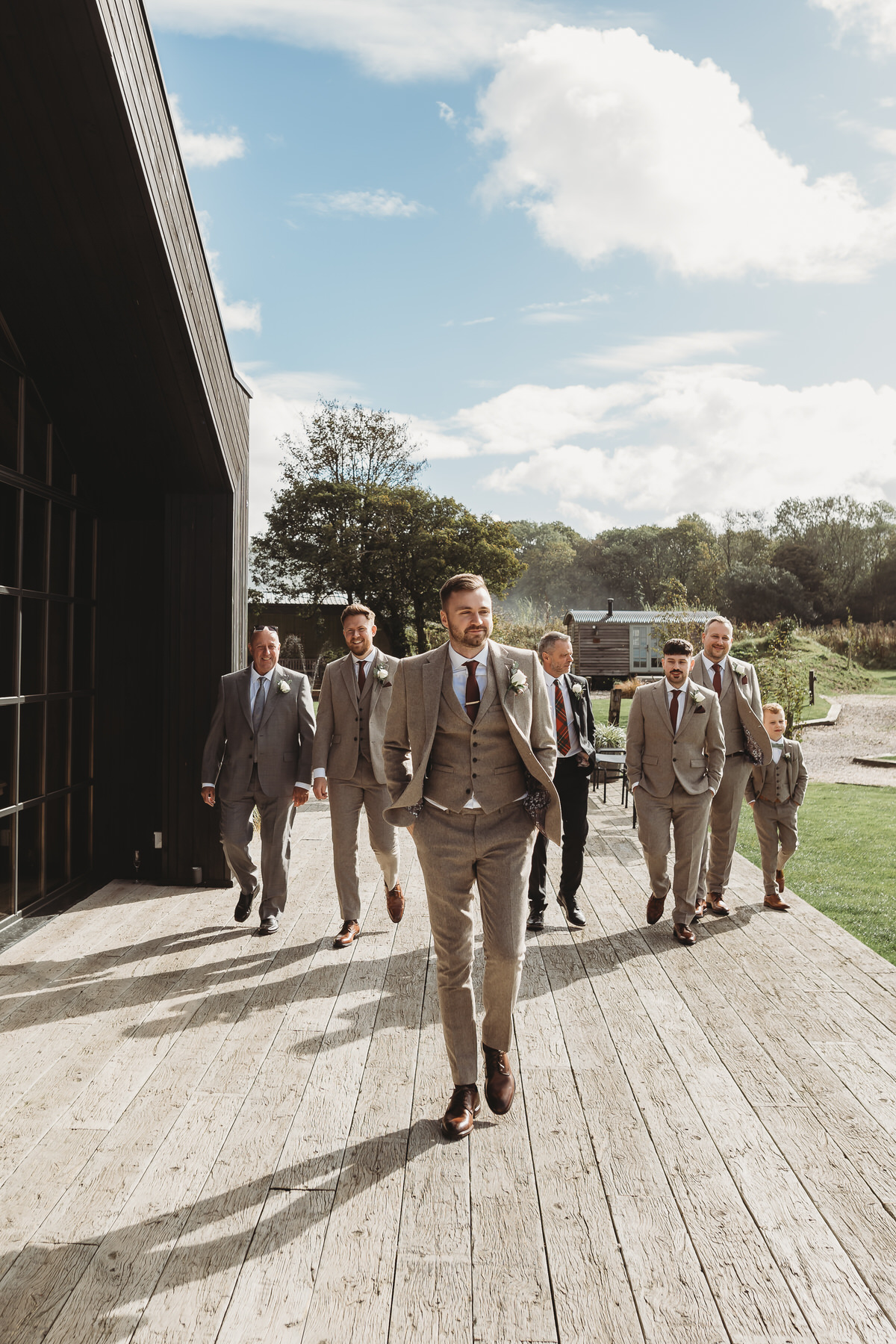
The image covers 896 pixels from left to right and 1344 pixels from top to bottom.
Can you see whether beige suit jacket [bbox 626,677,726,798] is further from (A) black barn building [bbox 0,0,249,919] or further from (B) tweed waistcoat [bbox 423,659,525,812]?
(A) black barn building [bbox 0,0,249,919]

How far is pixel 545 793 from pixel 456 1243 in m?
1.39

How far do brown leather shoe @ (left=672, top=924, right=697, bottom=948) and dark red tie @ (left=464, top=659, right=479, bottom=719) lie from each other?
110 inches

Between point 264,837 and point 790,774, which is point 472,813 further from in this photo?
point 790,774

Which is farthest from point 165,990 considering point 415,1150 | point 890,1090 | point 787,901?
point 787,901

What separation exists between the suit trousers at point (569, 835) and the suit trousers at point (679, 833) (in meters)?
0.33

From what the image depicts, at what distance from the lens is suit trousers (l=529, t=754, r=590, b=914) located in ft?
17.4

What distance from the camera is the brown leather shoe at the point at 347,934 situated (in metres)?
5.06

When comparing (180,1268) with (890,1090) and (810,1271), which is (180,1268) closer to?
(810,1271)

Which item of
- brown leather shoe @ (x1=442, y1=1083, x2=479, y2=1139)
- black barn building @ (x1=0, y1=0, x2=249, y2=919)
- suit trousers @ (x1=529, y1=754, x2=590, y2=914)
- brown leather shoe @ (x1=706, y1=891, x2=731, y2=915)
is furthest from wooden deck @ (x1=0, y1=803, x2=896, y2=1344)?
black barn building @ (x1=0, y1=0, x2=249, y2=919)

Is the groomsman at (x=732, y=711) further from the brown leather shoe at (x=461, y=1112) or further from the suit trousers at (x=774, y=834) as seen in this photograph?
the brown leather shoe at (x=461, y=1112)

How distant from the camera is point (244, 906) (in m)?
5.37

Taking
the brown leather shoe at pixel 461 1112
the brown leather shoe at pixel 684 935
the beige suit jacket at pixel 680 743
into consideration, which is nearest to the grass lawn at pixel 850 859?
the brown leather shoe at pixel 684 935

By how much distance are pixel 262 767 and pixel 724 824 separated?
304cm

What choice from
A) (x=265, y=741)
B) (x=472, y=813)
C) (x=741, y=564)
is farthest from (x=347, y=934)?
(x=741, y=564)
